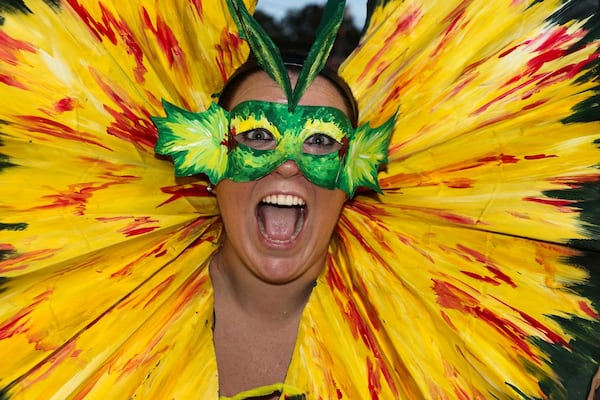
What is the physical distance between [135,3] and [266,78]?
0.43 meters

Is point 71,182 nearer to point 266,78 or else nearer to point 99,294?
point 99,294

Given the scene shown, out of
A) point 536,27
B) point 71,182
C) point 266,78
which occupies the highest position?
point 536,27

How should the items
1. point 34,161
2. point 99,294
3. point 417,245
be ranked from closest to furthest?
point 34,161, point 99,294, point 417,245

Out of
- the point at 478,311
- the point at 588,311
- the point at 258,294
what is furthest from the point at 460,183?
the point at 258,294

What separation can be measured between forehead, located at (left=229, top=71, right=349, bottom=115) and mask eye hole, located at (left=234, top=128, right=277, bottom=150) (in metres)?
0.10

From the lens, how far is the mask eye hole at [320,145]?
2.11 metres

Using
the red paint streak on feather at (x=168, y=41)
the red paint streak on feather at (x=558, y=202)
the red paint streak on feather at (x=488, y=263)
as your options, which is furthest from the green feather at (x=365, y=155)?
the red paint streak on feather at (x=168, y=41)

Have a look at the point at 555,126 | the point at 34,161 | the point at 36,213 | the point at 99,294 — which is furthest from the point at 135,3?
the point at 555,126

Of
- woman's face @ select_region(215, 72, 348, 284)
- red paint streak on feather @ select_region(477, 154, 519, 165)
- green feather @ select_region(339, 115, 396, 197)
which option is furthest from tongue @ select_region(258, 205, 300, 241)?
red paint streak on feather @ select_region(477, 154, 519, 165)

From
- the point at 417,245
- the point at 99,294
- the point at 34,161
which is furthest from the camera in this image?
the point at 417,245

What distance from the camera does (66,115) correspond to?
6.48ft

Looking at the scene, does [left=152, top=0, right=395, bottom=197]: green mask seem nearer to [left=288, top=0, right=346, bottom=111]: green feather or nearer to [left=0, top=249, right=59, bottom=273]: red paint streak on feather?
[left=288, top=0, right=346, bottom=111]: green feather

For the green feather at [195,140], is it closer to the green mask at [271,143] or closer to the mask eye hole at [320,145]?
the green mask at [271,143]

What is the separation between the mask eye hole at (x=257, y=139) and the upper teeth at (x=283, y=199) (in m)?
0.15
